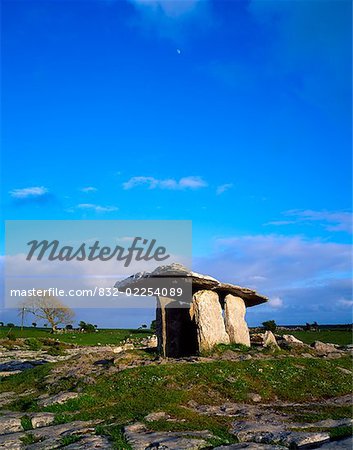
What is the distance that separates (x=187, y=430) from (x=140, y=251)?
20066mm

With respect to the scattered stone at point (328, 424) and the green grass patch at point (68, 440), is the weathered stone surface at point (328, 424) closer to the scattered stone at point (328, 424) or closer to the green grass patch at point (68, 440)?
the scattered stone at point (328, 424)

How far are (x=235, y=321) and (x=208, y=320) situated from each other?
3.10 m

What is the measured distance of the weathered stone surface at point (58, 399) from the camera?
16278mm

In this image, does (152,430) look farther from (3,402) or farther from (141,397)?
(3,402)

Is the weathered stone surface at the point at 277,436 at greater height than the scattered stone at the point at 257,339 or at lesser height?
lesser

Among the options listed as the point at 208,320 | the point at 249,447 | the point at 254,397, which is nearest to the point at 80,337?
the point at 208,320

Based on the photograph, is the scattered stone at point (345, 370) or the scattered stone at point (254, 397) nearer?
the scattered stone at point (254, 397)

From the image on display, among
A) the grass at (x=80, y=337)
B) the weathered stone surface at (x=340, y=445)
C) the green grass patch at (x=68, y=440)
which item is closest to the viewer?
the weathered stone surface at (x=340, y=445)

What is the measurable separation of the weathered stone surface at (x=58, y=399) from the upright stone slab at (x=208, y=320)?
9590mm

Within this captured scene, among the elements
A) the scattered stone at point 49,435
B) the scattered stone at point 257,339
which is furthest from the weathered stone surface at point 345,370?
the scattered stone at point 49,435

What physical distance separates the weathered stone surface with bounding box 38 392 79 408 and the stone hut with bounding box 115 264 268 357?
9.29m

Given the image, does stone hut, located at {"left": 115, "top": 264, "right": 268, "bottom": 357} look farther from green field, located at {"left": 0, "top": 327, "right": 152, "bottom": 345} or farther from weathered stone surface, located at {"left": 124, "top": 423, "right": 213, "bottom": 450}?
green field, located at {"left": 0, "top": 327, "right": 152, "bottom": 345}

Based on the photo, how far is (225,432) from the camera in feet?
39.8

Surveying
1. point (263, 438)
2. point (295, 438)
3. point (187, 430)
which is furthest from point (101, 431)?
point (295, 438)
